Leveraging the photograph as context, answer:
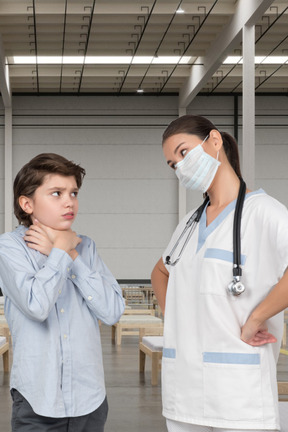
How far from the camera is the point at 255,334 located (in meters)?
1.92

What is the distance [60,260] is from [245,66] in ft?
38.0

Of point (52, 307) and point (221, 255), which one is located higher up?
point (221, 255)

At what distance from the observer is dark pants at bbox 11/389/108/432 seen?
6.15 feet

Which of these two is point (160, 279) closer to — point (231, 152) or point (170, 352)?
point (170, 352)

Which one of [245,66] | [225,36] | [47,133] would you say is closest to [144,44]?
[225,36]

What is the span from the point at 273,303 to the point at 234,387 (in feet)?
0.89

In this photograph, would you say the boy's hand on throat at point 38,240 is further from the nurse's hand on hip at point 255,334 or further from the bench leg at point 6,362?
the bench leg at point 6,362

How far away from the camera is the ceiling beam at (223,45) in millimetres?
12570

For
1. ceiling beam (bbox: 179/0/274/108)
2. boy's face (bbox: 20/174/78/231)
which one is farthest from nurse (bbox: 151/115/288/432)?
ceiling beam (bbox: 179/0/274/108)

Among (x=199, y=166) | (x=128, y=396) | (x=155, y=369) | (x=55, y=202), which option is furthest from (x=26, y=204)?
(x=155, y=369)

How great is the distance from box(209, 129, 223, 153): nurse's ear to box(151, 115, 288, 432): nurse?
68mm

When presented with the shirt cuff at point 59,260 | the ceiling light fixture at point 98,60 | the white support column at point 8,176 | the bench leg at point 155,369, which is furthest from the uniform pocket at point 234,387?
the white support column at point 8,176

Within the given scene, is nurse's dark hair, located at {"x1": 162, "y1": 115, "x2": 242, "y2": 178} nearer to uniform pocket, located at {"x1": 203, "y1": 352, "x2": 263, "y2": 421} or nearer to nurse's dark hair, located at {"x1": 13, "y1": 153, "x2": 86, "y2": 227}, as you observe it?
nurse's dark hair, located at {"x1": 13, "y1": 153, "x2": 86, "y2": 227}

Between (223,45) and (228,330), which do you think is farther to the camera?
(223,45)
